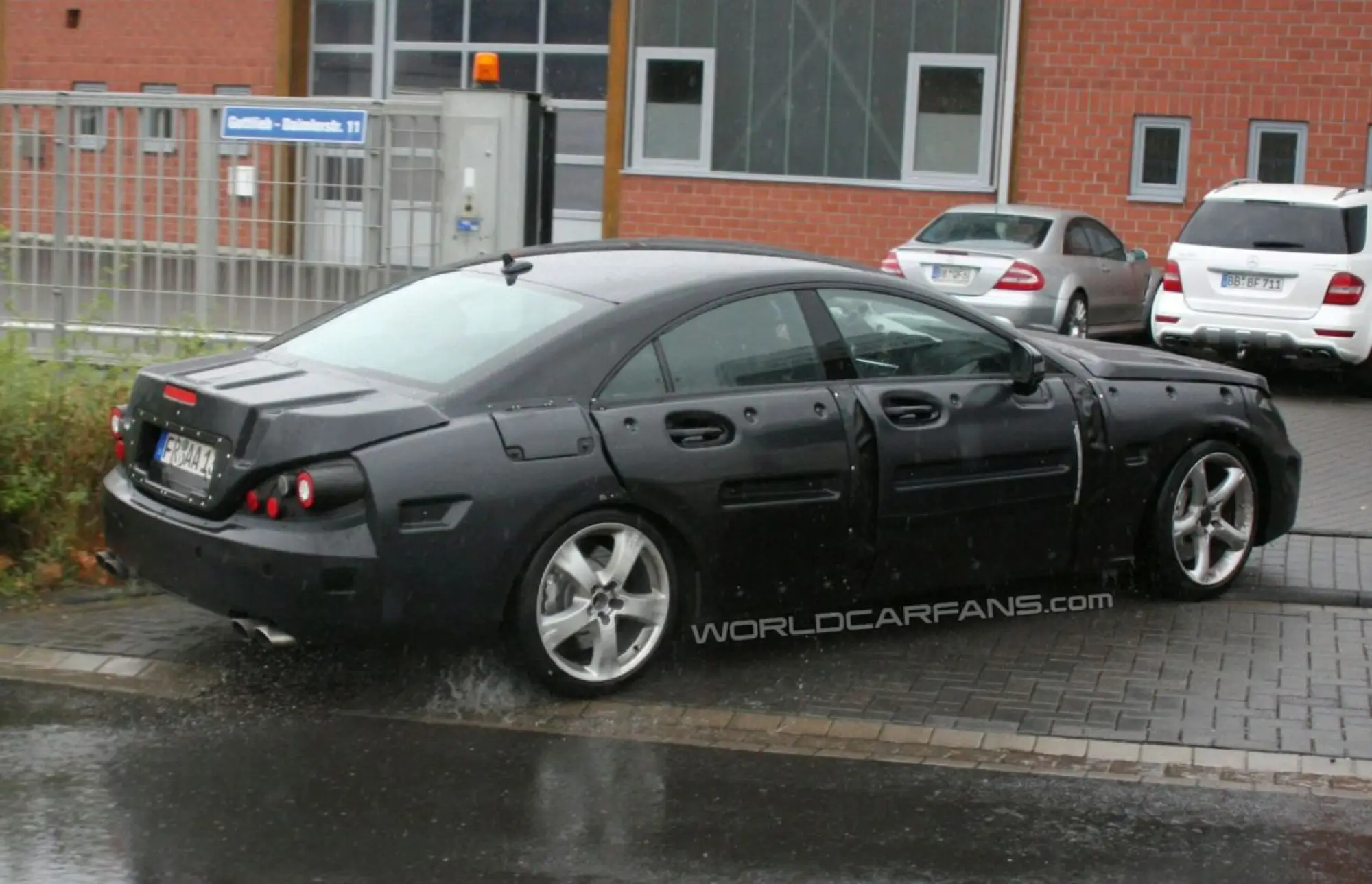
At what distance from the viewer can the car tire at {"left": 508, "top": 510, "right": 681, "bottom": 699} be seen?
20.4 feet

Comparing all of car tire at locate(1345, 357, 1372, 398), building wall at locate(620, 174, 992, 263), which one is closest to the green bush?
car tire at locate(1345, 357, 1372, 398)

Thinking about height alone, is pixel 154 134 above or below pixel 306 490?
above

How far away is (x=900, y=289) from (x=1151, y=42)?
17.2 metres

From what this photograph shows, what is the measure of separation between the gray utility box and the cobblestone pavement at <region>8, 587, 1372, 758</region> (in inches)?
113

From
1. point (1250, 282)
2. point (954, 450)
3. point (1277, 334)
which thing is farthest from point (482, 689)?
point (1250, 282)

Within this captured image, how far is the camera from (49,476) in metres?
8.00

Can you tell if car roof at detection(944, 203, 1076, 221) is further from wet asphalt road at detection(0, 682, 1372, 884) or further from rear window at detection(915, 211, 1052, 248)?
wet asphalt road at detection(0, 682, 1372, 884)

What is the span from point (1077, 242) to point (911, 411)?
491 inches

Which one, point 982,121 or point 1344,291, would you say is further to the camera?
point 982,121

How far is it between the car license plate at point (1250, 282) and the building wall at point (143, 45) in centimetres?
1557

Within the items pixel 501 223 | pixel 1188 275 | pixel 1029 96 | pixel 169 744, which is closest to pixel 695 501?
pixel 169 744

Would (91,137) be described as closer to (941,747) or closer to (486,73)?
(486,73)

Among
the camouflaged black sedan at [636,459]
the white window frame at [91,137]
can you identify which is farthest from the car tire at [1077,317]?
the camouflaged black sedan at [636,459]

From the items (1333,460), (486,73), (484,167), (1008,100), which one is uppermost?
(1008,100)
